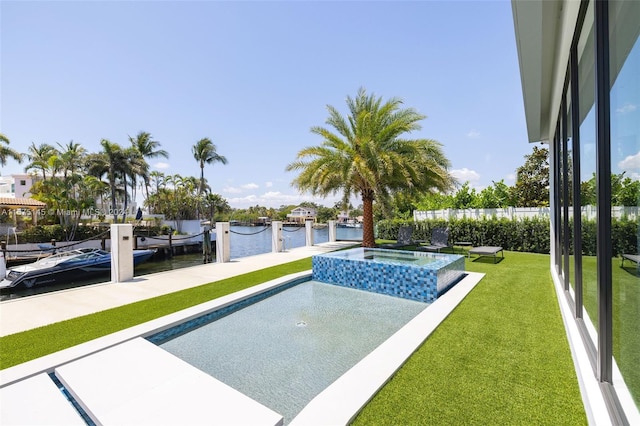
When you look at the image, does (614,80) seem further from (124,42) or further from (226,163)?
(226,163)

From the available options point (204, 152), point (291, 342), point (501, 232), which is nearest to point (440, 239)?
point (501, 232)

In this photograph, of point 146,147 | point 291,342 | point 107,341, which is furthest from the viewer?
point 146,147

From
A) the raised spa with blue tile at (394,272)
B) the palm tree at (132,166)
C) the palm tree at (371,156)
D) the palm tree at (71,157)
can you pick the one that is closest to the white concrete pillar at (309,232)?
the palm tree at (371,156)

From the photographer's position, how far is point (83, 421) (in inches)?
94.3

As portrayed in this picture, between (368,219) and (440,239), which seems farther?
(368,219)

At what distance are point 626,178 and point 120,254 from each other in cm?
950

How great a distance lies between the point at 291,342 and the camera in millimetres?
4219

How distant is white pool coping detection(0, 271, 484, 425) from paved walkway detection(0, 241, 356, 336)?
1909mm

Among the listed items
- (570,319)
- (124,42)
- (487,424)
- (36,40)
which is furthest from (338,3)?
(487,424)

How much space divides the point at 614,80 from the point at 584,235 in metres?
2.00

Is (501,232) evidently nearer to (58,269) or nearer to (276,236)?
(276,236)

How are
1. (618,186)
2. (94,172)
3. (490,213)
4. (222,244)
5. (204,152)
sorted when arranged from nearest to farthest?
(618,186) < (222,244) < (490,213) < (94,172) < (204,152)

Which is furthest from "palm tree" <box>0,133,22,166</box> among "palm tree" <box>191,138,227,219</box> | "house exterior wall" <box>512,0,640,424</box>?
"house exterior wall" <box>512,0,640,424</box>

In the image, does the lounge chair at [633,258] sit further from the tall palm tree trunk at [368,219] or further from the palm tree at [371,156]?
the tall palm tree trunk at [368,219]
